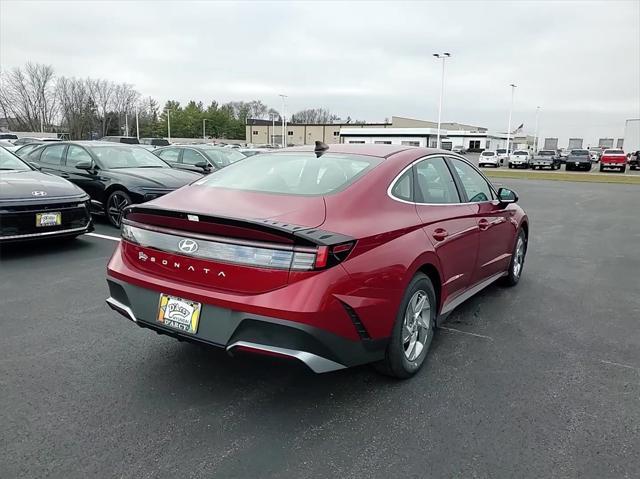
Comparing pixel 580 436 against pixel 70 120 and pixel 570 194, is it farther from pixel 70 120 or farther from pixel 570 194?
pixel 70 120

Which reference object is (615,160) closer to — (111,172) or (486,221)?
(111,172)

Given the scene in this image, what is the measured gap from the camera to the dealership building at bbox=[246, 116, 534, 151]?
76.8 meters

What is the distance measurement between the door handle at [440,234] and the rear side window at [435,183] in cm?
24

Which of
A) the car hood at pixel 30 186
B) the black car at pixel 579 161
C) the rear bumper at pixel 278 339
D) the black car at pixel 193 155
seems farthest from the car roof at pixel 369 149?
the black car at pixel 579 161

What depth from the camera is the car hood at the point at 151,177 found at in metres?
8.23

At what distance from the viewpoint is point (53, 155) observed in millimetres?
9711

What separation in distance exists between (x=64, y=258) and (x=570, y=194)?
16.9 meters

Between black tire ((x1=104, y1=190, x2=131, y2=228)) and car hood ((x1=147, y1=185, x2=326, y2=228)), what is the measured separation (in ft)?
17.6

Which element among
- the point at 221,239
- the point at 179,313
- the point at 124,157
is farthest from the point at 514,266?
the point at 124,157

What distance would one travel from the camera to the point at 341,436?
2.64 metres

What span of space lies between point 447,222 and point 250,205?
1561 mm

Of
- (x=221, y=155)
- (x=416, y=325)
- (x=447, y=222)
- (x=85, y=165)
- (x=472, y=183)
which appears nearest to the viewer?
(x=416, y=325)

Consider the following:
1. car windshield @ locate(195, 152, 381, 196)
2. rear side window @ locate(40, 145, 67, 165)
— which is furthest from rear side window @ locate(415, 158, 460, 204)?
rear side window @ locate(40, 145, 67, 165)

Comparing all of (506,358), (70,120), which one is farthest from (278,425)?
(70,120)
